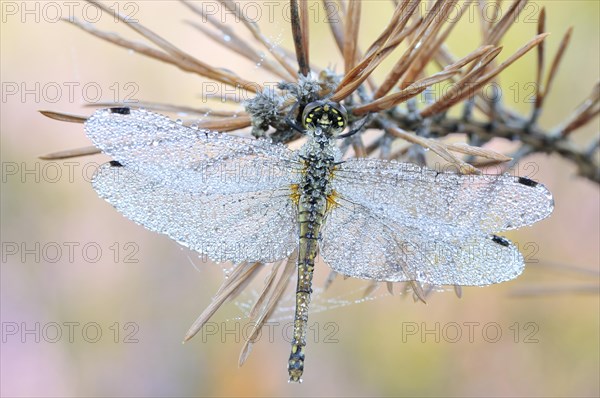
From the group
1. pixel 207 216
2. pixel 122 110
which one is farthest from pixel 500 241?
pixel 122 110

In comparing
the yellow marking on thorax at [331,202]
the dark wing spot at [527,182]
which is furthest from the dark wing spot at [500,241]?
the yellow marking on thorax at [331,202]

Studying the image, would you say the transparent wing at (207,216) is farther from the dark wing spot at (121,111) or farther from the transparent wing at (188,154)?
the dark wing spot at (121,111)

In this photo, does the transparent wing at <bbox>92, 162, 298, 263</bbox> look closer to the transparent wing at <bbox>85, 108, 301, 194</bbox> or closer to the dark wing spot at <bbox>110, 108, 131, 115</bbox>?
the transparent wing at <bbox>85, 108, 301, 194</bbox>

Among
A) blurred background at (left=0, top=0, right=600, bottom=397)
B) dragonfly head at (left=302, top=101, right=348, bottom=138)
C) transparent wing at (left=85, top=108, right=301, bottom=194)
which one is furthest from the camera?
blurred background at (left=0, top=0, right=600, bottom=397)

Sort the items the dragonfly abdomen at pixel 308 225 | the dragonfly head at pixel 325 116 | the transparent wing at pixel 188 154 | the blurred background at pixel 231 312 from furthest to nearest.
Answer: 1. the blurred background at pixel 231 312
2. the dragonfly abdomen at pixel 308 225
3. the transparent wing at pixel 188 154
4. the dragonfly head at pixel 325 116

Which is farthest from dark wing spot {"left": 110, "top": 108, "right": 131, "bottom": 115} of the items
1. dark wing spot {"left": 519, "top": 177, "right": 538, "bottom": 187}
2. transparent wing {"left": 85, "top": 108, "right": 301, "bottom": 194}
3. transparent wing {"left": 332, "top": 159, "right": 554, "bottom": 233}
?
dark wing spot {"left": 519, "top": 177, "right": 538, "bottom": 187}

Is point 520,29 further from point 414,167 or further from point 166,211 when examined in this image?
point 166,211

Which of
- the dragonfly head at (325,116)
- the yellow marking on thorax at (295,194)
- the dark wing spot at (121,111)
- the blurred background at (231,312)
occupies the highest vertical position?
the dark wing spot at (121,111)
